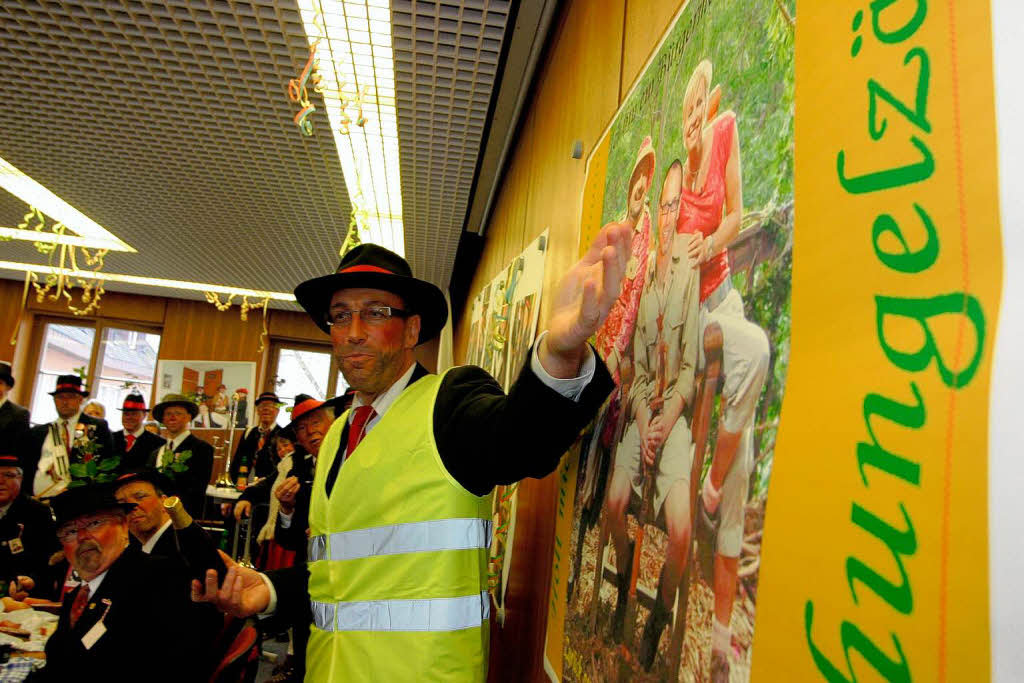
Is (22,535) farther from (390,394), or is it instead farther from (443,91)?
(390,394)

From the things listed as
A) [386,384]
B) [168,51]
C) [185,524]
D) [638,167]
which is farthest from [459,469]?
[168,51]

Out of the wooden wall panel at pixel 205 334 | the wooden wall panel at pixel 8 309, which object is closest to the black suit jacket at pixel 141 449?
the wooden wall panel at pixel 205 334

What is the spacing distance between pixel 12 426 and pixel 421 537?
19.7 ft

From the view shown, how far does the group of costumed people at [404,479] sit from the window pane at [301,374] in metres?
8.48

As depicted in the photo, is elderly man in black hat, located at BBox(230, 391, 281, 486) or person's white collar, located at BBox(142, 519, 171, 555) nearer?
person's white collar, located at BBox(142, 519, 171, 555)

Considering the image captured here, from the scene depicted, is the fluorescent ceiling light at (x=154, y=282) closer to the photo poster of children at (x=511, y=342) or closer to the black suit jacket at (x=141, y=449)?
the black suit jacket at (x=141, y=449)

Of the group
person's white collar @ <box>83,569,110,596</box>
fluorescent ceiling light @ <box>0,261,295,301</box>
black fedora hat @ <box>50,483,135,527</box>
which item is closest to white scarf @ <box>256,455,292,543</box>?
black fedora hat @ <box>50,483,135,527</box>

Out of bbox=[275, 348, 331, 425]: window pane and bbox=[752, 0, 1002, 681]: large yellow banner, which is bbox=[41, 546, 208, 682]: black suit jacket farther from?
bbox=[275, 348, 331, 425]: window pane

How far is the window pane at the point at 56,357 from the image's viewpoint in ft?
32.4

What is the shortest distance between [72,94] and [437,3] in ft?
7.52

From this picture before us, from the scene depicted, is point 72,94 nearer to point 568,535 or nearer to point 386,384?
point 386,384

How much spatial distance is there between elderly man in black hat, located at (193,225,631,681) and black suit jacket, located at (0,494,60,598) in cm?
277

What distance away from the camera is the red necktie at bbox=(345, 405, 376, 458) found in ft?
5.23

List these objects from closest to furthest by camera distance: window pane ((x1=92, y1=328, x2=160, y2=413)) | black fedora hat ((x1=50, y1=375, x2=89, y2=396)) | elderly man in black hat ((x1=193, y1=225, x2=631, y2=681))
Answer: elderly man in black hat ((x1=193, y1=225, x2=631, y2=681)) < black fedora hat ((x1=50, y1=375, x2=89, y2=396)) < window pane ((x1=92, y1=328, x2=160, y2=413))
